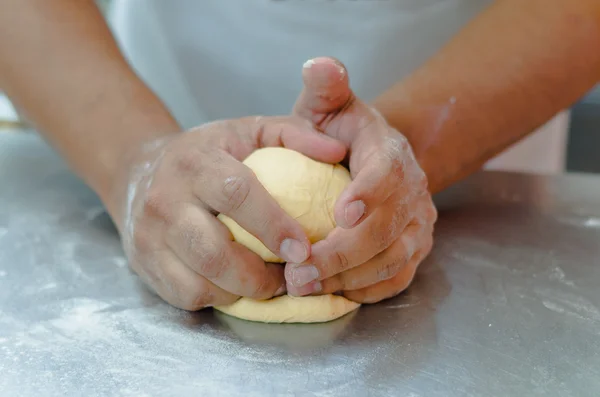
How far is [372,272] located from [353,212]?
137 mm

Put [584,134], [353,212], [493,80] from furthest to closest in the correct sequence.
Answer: [584,134] → [493,80] → [353,212]

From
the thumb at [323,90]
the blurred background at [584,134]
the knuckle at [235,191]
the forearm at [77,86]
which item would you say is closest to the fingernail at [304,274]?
the knuckle at [235,191]

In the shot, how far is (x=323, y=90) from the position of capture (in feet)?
2.74

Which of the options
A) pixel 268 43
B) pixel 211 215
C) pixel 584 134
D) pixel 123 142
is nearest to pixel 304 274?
pixel 211 215

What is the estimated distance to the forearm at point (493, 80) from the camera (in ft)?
3.43

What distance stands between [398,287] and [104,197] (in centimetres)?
50

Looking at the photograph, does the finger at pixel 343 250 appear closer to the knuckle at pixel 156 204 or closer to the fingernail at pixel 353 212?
the fingernail at pixel 353 212

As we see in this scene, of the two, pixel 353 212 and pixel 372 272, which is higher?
pixel 353 212

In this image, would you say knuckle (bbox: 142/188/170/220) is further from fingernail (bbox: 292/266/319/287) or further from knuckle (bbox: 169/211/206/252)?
fingernail (bbox: 292/266/319/287)

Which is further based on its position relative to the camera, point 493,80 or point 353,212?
point 493,80

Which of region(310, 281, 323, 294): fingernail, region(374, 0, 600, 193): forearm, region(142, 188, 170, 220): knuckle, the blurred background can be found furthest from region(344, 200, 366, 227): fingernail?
the blurred background

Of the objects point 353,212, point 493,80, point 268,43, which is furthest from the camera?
point 268,43

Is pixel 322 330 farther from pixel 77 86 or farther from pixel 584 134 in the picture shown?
pixel 584 134

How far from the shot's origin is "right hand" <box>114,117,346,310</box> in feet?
2.44
